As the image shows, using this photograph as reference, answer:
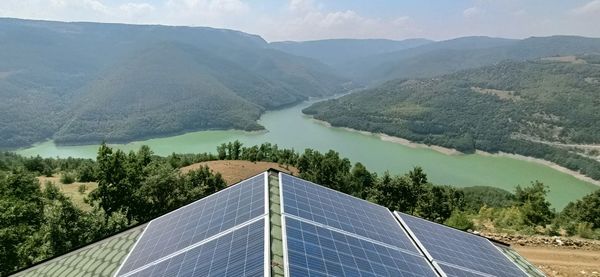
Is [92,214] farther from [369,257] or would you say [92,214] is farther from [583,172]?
[583,172]

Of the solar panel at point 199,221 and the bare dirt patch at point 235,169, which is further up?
the solar panel at point 199,221

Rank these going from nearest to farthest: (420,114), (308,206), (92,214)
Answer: (308,206) < (92,214) < (420,114)

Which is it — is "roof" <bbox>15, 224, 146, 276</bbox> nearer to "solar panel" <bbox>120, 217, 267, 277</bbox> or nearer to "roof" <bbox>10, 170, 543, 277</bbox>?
"roof" <bbox>10, 170, 543, 277</bbox>

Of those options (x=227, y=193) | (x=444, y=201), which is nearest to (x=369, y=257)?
(x=227, y=193)

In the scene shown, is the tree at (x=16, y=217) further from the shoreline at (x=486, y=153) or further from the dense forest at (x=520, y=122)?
the dense forest at (x=520, y=122)

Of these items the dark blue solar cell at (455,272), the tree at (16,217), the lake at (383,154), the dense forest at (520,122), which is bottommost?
the lake at (383,154)

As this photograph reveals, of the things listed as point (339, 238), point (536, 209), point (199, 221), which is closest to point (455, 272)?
point (339, 238)

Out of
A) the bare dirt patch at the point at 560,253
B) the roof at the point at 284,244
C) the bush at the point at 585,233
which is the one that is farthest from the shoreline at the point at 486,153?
the roof at the point at 284,244
